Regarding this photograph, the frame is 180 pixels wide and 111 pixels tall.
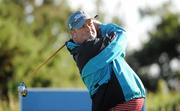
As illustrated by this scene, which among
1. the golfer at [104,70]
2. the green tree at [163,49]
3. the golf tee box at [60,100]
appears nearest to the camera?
the golfer at [104,70]

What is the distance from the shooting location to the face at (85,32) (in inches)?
219

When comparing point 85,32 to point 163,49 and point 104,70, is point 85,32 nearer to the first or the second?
point 104,70

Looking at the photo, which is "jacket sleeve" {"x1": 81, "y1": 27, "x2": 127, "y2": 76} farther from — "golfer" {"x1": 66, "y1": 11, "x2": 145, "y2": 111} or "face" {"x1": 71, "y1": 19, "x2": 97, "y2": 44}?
"face" {"x1": 71, "y1": 19, "x2": 97, "y2": 44}

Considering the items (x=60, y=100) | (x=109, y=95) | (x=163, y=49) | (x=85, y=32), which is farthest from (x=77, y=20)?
(x=163, y=49)

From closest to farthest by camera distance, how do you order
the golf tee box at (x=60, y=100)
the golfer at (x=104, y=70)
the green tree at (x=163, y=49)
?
the golfer at (x=104, y=70) < the golf tee box at (x=60, y=100) < the green tree at (x=163, y=49)

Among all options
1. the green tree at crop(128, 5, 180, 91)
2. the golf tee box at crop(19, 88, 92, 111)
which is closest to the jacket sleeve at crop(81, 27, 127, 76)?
the golf tee box at crop(19, 88, 92, 111)

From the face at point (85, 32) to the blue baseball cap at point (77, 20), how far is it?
3 cm

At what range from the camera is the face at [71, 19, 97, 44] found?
5574 millimetres

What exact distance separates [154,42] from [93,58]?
41959 mm

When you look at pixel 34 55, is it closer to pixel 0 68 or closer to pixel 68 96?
pixel 0 68

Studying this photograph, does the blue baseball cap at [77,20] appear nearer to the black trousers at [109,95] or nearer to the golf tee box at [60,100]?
the black trousers at [109,95]

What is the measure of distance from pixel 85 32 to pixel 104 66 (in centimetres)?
30

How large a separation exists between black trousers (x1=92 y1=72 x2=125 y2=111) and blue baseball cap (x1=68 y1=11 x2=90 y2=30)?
46 centimetres

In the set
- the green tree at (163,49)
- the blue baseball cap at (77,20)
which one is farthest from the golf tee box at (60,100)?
the green tree at (163,49)
